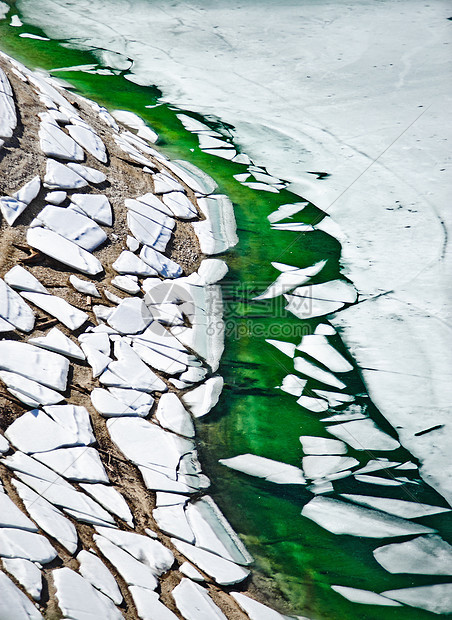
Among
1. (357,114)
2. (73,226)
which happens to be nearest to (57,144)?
(73,226)

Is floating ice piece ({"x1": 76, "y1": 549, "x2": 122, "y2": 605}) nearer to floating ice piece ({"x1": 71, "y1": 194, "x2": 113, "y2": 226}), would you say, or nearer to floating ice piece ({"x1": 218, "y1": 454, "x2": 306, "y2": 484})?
floating ice piece ({"x1": 218, "y1": 454, "x2": 306, "y2": 484})

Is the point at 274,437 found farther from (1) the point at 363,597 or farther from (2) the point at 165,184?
(2) the point at 165,184

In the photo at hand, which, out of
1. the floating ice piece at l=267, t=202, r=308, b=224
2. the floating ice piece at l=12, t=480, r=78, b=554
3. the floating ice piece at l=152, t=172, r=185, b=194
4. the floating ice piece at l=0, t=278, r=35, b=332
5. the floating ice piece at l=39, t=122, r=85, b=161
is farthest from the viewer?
the floating ice piece at l=267, t=202, r=308, b=224

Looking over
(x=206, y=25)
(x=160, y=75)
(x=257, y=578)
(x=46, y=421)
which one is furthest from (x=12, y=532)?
(x=206, y=25)

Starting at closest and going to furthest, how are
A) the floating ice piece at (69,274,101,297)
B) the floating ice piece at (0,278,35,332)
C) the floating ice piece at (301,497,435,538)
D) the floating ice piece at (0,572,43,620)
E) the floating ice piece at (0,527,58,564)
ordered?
the floating ice piece at (0,572,43,620) → the floating ice piece at (0,527,58,564) → the floating ice piece at (301,497,435,538) → the floating ice piece at (0,278,35,332) → the floating ice piece at (69,274,101,297)

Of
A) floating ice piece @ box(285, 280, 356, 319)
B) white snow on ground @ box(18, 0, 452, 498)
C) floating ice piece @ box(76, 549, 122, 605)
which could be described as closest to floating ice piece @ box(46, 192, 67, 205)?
floating ice piece @ box(285, 280, 356, 319)

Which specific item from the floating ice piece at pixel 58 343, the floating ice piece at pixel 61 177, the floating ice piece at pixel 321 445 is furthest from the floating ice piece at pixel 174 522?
the floating ice piece at pixel 61 177

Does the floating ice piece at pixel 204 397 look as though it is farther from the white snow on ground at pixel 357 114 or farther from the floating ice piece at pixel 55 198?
the floating ice piece at pixel 55 198
